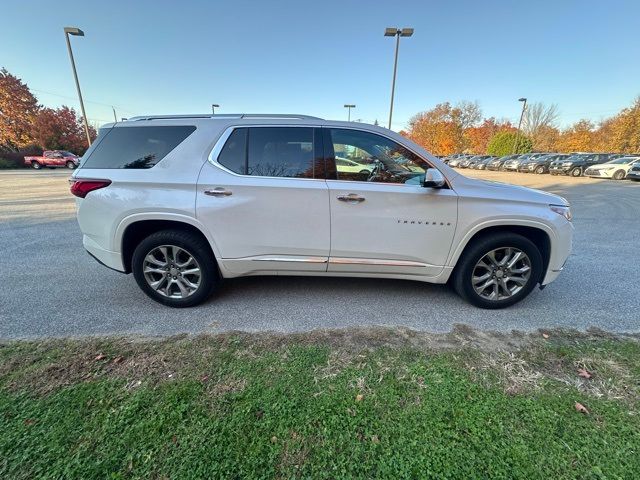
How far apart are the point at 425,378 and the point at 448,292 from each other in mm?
1697

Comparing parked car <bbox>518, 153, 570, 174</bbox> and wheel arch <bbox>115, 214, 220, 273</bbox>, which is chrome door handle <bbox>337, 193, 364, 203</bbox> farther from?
parked car <bbox>518, 153, 570, 174</bbox>

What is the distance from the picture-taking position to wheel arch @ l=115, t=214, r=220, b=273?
3.00 metres

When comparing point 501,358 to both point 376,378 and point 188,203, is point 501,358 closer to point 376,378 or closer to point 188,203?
point 376,378

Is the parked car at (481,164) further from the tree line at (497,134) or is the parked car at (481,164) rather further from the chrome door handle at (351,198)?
the chrome door handle at (351,198)

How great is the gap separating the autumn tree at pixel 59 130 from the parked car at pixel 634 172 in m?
51.3

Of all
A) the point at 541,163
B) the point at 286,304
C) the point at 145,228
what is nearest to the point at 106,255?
the point at 145,228

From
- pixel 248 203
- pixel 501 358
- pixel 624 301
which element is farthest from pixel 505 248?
pixel 248 203

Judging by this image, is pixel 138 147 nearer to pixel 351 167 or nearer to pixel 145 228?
pixel 145 228

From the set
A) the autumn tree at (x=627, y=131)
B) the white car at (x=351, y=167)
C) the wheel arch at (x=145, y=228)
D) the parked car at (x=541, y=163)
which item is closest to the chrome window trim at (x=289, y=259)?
the wheel arch at (x=145, y=228)

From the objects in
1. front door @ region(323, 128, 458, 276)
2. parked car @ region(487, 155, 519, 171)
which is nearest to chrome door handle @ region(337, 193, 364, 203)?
front door @ region(323, 128, 458, 276)

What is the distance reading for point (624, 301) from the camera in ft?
11.2

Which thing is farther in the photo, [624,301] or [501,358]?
[624,301]

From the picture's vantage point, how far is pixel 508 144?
41.3 meters

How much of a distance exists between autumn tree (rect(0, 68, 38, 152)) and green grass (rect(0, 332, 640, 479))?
46.6 m
